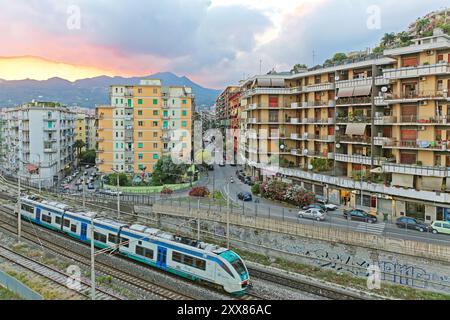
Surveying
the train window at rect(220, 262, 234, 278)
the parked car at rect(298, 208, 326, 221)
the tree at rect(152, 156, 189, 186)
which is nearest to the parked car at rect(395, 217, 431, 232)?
the parked car at rect(298, 208, 326, 221)

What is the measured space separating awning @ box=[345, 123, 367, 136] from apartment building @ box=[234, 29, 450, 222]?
105mm

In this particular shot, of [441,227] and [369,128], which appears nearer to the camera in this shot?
[441,227]

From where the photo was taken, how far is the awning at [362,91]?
116 ft

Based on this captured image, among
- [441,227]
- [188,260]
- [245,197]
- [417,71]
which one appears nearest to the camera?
[188,260]

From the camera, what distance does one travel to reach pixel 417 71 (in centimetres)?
3059

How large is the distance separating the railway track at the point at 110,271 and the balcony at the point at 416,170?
21906 millimetres

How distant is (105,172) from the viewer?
187 ft

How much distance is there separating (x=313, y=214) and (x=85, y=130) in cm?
7873

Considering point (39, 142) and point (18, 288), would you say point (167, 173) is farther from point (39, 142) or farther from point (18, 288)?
point (18, 288)

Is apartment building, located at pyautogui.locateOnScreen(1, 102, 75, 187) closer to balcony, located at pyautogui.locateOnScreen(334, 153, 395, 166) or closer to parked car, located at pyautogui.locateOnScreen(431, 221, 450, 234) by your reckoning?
balcony, located at pyautogui.locateOnScreen(334, 153, 395, 166)

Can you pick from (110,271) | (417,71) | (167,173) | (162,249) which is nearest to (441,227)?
(417,71)

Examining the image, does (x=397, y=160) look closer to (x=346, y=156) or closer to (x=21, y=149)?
(x=346, y=156)
